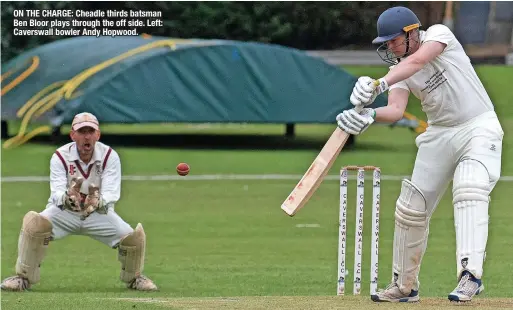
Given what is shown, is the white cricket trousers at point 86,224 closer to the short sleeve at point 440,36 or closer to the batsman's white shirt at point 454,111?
the batsman's white shirt at point 454,111

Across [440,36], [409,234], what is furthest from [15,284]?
[440,36]

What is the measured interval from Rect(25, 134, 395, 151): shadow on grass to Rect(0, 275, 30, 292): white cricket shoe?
48.9 feet

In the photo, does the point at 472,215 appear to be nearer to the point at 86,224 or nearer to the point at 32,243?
the point at 86,224

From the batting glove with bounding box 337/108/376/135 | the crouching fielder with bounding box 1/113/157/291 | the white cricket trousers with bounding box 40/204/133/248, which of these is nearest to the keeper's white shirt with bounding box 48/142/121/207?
the crouching fielder with bounding box 1/113/157/291

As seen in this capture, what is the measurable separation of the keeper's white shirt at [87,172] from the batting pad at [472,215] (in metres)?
3.01

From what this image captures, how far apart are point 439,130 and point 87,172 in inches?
118

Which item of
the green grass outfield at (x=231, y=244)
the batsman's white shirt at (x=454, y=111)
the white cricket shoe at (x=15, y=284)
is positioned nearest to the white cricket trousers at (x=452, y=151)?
the batsman's white shirt at (x=454, y=111)

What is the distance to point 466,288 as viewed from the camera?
736 centimetres

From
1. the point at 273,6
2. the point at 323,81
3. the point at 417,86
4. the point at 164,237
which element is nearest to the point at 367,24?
the point at 273,6

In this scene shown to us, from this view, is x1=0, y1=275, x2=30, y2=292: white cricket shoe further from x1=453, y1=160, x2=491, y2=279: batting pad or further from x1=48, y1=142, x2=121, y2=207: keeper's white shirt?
x1=453, y1=160, x2=491, y2=279: batting pad

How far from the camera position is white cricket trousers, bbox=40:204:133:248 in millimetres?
9570

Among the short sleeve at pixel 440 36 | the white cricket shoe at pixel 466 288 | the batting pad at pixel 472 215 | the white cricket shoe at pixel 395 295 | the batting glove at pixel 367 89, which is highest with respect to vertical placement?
the short sleeve at pixel 440 36

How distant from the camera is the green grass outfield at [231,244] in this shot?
874 centimetres

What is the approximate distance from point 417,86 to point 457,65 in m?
0.27
